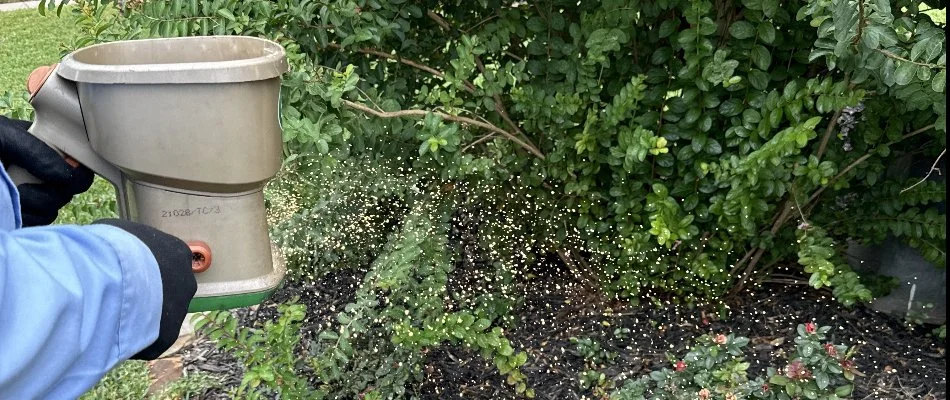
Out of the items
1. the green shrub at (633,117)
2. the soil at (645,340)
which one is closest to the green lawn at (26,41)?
the green shrub at (633,117)

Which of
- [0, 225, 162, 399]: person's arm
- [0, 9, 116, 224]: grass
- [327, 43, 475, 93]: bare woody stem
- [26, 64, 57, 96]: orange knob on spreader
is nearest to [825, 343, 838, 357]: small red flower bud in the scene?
[327, 43, 475, 93]: bare woody stem

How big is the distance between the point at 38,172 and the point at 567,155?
5.46ft

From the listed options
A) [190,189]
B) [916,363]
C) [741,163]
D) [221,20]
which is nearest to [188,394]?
[221,20]

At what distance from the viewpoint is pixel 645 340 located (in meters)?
2.94

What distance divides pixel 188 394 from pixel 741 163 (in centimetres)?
199

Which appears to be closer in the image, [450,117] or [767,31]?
[767,31]

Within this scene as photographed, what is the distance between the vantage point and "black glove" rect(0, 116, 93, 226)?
5.07 feet

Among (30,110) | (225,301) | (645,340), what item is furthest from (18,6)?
(225,301)

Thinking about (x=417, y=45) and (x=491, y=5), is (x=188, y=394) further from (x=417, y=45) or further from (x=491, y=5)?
(x=491, y=5)

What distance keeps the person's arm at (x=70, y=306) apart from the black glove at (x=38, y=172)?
319mm

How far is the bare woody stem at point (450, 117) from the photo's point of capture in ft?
7.63

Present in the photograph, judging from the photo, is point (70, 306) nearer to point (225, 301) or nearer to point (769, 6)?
point (225, 301)

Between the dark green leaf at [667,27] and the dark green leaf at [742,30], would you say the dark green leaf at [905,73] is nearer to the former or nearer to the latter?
the dark green leaf at [742,30]

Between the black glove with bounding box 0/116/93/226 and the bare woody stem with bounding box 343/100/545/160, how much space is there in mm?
777
